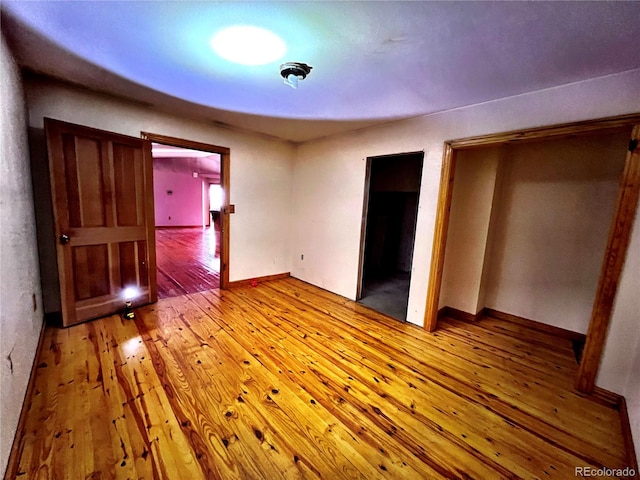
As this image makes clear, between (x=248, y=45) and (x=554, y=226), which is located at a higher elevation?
(x=248, y=45)

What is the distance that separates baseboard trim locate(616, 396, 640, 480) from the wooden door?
4101mm

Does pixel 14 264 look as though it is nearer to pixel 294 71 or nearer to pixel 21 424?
pixel 21 424

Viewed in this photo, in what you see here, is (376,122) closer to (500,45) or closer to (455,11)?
(500,45)

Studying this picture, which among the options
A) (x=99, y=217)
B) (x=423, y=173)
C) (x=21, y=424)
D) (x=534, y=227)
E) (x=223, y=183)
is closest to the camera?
(x=21, y=424)

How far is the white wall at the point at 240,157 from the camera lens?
2465mm

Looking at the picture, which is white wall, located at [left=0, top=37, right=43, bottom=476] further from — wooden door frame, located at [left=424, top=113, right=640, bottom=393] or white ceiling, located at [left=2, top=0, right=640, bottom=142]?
→ wooden door frame, located at [left=424, top=113, right=640, bottom=393]

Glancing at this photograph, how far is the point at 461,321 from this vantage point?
125 inches

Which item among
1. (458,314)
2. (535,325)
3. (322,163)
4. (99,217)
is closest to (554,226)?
(535,325)

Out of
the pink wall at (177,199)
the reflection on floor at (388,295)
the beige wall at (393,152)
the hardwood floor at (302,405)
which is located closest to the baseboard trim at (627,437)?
the hardwood floor at (302,405)

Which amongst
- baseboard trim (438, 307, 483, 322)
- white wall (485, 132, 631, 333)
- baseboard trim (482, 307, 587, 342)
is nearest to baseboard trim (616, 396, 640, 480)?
baseboard trim (482, 307, 587, 342)

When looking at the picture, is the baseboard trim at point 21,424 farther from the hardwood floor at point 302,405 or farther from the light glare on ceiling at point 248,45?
the light glare on ceiling at point 248,45

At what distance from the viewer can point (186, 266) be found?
A: 4953mm

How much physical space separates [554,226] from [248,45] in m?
3.44

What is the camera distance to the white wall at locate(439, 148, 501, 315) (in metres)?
2.94
